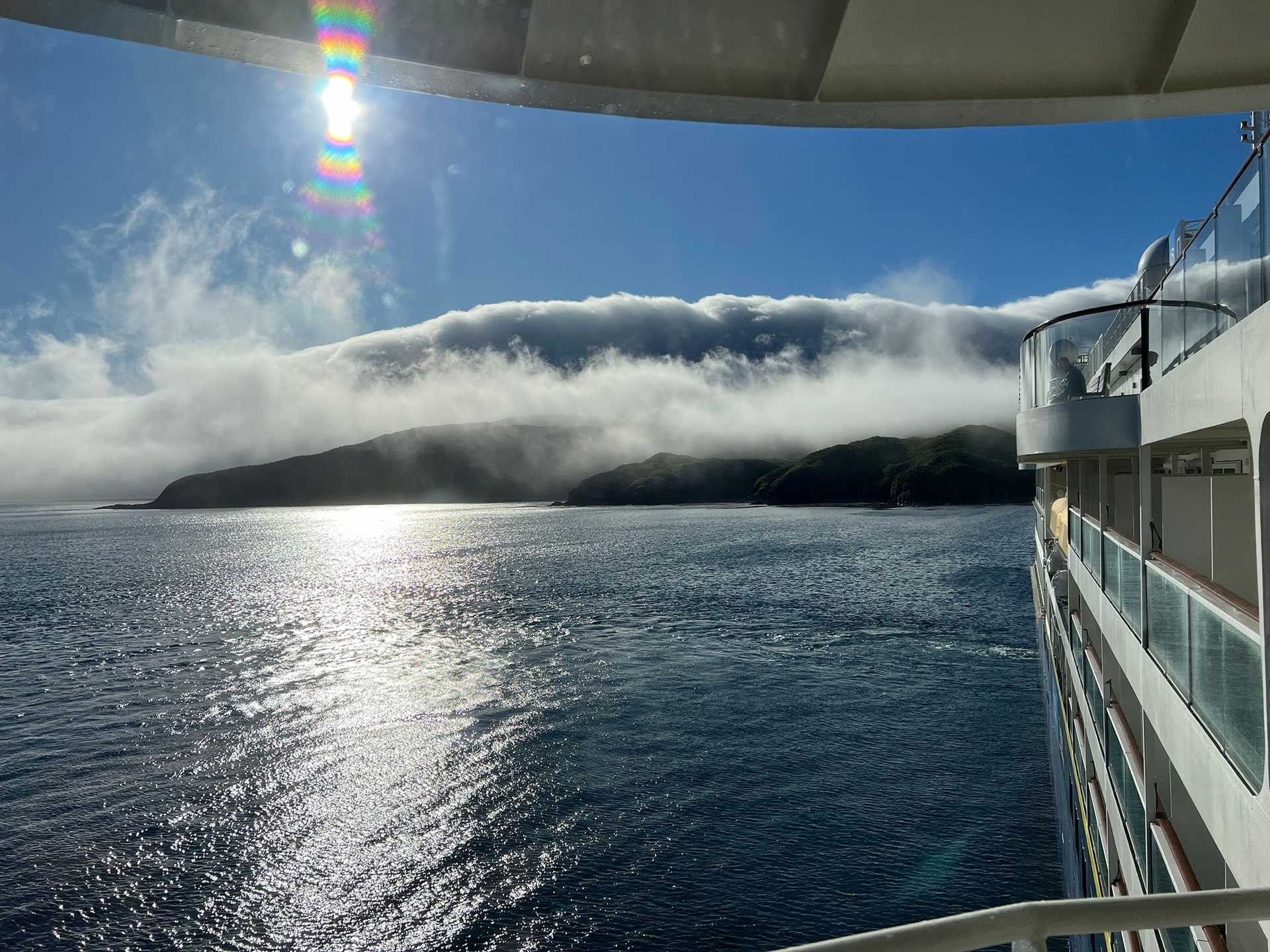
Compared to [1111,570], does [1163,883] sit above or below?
below

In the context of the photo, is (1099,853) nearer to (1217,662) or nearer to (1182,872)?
(1182,872)

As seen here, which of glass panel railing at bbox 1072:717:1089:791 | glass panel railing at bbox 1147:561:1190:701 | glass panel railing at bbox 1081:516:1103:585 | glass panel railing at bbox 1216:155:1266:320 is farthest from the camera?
glass panel railing at bbox 1072:717:1089:791

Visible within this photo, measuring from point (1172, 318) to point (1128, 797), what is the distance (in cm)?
565

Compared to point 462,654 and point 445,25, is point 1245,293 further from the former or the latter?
point 462,654

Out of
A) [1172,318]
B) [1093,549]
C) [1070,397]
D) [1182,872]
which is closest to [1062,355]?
[1070,397]

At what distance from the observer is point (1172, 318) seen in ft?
28.4

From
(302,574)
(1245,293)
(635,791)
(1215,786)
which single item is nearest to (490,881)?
(635,791)

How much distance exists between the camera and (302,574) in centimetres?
9575

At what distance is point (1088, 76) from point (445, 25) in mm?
3775

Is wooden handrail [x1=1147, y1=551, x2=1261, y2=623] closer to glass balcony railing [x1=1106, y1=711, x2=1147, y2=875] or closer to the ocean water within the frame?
glass balcony railing [x1=1106, y1=711, x2=1147, y2=875]

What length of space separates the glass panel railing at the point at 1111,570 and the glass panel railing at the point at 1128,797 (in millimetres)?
1893

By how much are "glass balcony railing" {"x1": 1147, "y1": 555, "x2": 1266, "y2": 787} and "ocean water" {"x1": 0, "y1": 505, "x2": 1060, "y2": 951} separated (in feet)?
44.2

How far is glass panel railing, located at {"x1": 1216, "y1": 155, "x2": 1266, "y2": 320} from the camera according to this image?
5644mm

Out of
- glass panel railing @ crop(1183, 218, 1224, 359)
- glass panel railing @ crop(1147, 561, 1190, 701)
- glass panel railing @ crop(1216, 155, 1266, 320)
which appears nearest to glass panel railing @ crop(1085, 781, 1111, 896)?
glass panel railing @ crop(1147, 561, 1190, 701)
